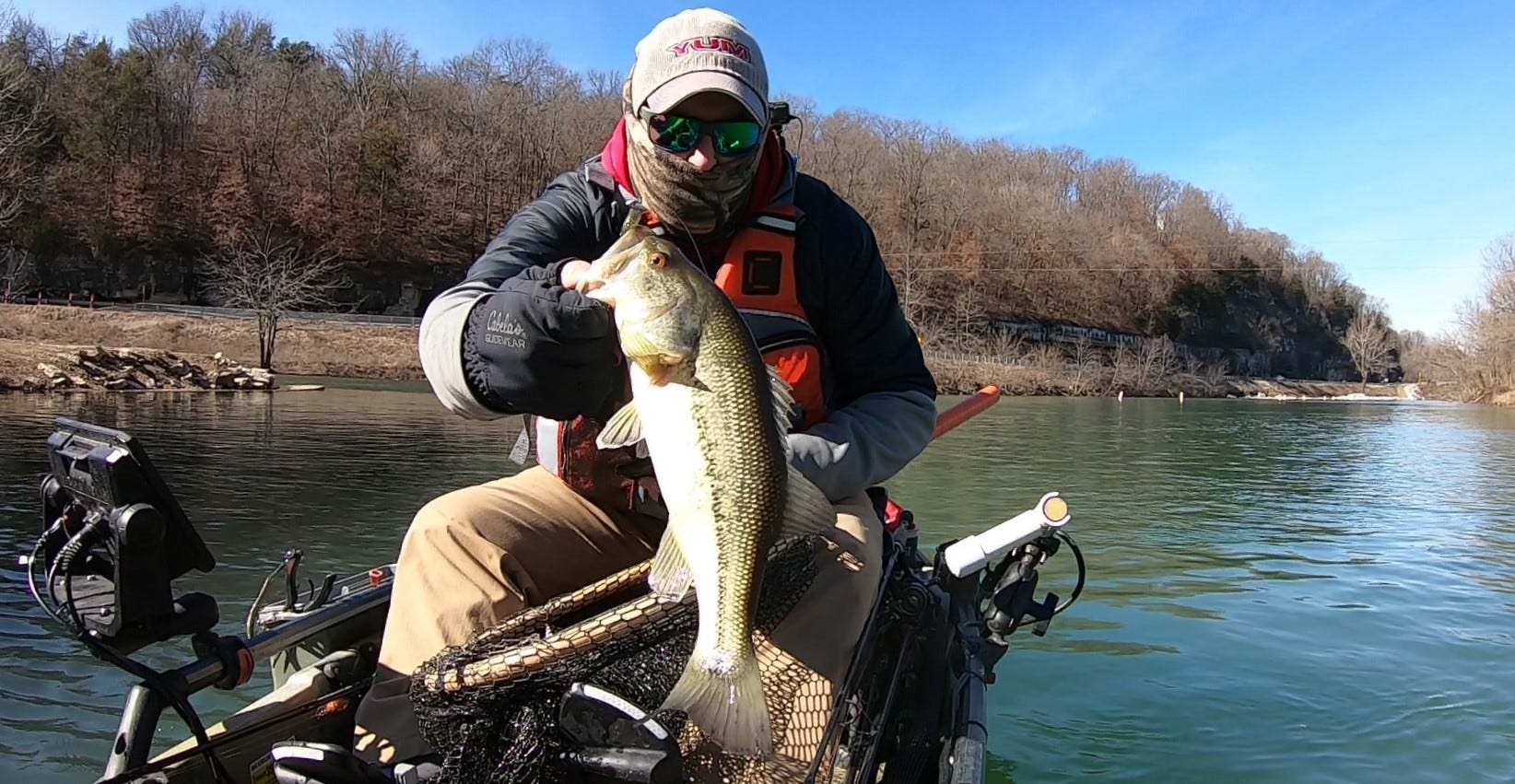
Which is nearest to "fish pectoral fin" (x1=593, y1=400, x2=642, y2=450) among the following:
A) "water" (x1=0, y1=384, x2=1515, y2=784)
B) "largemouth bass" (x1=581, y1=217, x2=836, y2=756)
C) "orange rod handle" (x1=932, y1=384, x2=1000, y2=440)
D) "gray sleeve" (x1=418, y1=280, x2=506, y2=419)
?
"largemouth bass" (x1=581, y1=217, x2=836, y2=756)

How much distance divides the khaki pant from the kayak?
0.11m

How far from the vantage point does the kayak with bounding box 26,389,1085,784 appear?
90.7 inches

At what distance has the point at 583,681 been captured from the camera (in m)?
2.41

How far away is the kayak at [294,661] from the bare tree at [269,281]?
44.1 m

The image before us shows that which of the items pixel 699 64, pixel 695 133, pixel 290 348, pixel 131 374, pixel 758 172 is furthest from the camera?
pixel 290 348

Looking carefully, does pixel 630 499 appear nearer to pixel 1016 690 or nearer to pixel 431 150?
pixel 1016 690

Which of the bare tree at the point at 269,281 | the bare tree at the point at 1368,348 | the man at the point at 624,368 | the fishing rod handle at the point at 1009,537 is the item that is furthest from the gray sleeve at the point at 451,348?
the bare tree at the point at 1368,348

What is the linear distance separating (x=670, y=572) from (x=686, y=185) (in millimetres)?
1283

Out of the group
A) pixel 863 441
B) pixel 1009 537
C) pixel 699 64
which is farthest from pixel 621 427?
pixel 1009 537

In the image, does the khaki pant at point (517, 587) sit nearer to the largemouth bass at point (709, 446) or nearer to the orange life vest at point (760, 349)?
the orange life vest at point (760, 349)

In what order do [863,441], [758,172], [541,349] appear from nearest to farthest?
[541,349]
[863,441]
[758,172]

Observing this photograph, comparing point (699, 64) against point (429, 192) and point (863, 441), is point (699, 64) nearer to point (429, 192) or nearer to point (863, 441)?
point (863, 441)

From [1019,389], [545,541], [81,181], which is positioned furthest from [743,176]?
[81,181]

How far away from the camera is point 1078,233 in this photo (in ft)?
343
